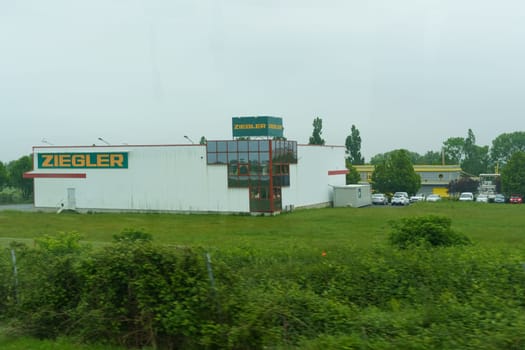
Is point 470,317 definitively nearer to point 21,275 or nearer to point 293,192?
point 21,275

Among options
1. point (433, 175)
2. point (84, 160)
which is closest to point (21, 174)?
point (84, 160)

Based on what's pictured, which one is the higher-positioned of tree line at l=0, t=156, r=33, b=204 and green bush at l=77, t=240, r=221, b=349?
tree line at l=0, t=156, r=33, b=204

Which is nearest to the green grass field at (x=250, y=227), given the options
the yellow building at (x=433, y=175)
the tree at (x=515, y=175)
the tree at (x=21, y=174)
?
the tree at (x=515, y=175)

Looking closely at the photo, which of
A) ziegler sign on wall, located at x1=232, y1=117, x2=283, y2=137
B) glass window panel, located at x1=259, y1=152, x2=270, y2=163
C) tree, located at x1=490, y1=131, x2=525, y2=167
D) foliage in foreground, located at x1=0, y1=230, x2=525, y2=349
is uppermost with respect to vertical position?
tree, located at x1=490, y1=131, x2=525, y2=167

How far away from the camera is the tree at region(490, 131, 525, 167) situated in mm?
121688

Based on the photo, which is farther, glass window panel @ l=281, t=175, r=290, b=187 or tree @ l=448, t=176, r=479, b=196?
tree @ l=448, t=176, r=479, b=196

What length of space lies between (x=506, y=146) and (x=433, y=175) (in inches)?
1395

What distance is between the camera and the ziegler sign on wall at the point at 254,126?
1815 inches

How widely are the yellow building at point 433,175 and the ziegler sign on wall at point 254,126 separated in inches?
1949

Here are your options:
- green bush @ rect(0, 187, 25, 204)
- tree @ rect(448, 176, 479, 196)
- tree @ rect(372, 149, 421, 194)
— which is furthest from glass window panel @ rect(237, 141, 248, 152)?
tree @ rect(448, 176, 479, 196)

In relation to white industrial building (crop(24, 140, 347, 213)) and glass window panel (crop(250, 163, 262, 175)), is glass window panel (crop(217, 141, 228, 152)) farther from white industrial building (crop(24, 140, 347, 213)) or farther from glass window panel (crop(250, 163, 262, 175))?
glass window panel (crop(250, 163, 262, 175))

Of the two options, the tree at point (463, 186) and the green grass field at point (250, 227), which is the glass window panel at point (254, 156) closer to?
the green grass field at point (250, 227)

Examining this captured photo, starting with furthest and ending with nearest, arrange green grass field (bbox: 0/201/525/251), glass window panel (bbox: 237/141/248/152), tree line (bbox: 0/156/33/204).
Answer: tree line (bbox: 0/156/33/204) → glass window panel (bbox: 237/141/248/152) → green grass field (bbox: 0/201/525/251)

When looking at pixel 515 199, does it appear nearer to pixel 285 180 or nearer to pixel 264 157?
pixel 285 180
